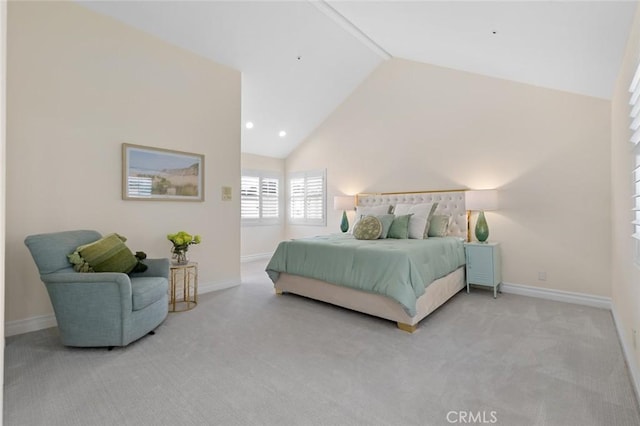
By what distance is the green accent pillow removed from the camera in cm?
256

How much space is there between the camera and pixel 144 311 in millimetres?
2561

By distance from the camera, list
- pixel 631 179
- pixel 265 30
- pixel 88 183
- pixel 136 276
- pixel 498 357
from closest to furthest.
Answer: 1. pixel 631 179
2. pixel 498 357
3. pixel 136 276
4. pixel 88 183
5. pixel 265 30

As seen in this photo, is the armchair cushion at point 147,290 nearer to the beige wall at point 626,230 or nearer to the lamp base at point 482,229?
the beige wall at point 626,230

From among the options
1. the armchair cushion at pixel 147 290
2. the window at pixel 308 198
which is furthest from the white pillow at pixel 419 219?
the armchair cushion at pixel 147 290

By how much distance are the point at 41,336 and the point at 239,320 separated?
169 cm

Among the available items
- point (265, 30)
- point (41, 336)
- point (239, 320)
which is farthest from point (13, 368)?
point (265, 30)

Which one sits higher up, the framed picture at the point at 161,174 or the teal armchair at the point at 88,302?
the framed picture at the point at 161,174

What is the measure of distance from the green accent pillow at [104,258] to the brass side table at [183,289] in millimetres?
553

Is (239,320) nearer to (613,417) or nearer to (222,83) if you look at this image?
(613,417)

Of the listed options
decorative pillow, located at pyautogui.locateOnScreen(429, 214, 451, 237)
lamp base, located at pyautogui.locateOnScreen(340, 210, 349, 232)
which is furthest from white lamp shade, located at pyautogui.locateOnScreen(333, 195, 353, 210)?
decorative pillow, located at pyautogui.locateOnScreen(429, 214, 451, 237)

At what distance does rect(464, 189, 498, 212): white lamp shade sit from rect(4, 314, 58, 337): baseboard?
15.8ft

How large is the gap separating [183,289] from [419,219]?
10.4 ft

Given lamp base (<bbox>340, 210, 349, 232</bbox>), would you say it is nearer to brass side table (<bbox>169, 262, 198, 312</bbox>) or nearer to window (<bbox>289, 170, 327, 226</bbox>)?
window (<bbox>289, 170, 327, 226</bbox>)

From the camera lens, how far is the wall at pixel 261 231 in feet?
20.8
